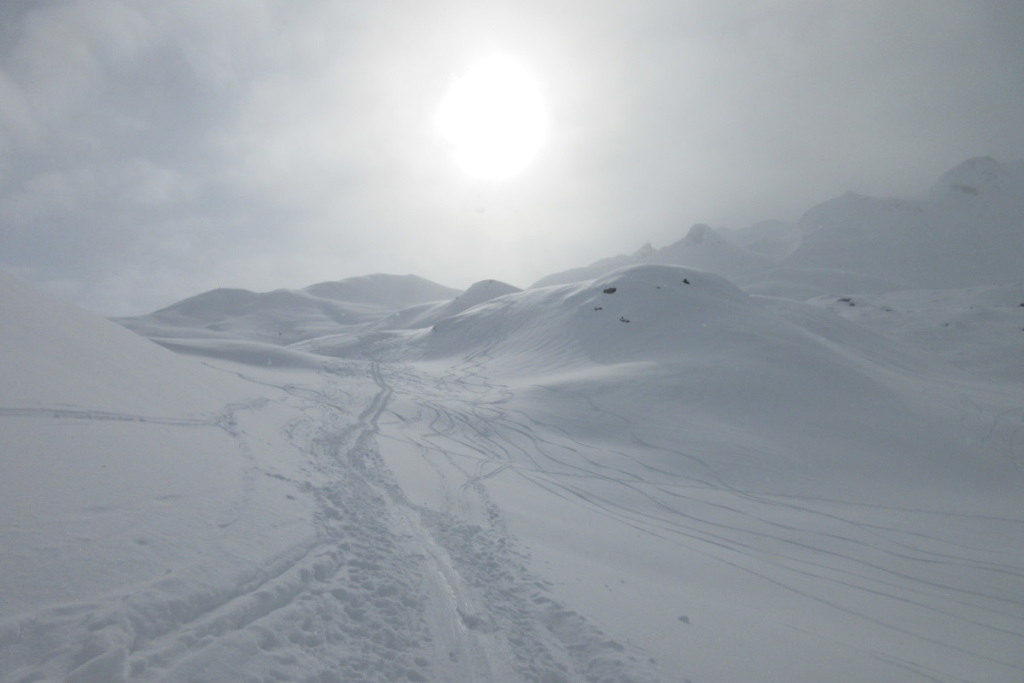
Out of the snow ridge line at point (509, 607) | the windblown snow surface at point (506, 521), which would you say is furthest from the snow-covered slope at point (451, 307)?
the snow ridge line at point (509, 607)

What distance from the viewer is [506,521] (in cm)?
778

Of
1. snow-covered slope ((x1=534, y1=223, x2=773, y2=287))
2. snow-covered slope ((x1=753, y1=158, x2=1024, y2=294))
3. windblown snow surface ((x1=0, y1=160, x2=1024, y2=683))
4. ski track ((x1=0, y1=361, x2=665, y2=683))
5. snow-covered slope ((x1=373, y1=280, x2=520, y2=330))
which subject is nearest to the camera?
ski track ((x1=0, y1=361, x2=665, y2=683))

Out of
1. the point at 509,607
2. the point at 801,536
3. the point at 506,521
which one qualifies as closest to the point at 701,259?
the point at 801,536

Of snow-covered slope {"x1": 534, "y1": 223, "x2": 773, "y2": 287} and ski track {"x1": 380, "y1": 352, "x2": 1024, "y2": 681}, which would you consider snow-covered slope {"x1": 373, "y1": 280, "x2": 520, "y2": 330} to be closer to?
ski track {"x1": 380, "y1": 352, "x2": 1024, "y2": 681}

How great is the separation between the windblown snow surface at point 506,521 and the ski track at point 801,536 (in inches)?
2.5

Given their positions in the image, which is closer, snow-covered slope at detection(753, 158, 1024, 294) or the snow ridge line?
the snow ridge line

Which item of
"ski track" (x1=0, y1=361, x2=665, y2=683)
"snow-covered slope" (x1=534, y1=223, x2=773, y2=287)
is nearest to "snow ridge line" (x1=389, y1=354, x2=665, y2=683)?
"ski track" (x1=0, y1=361, x2=665, y2=683)

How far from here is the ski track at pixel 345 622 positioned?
3.32 metres

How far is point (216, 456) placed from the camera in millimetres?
7539

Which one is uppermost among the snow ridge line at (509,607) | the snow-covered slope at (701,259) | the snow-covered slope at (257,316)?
the snow-covered slope at (701,259)

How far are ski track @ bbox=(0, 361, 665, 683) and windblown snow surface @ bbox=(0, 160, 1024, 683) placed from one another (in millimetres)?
24

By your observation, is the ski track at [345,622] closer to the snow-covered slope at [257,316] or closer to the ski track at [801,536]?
the ski track at [801,536]

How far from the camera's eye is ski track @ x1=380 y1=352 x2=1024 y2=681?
21.1ft

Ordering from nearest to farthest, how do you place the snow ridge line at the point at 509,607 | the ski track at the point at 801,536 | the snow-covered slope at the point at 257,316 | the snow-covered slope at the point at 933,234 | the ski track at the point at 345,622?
the ski track at the point at 345,622 → the snow ridge line at the point at 509,607 → the ski track at the point at 801,536 → the snow-covered slope at the point at 257,316 → the snow-covered slope at the point at 933,234
